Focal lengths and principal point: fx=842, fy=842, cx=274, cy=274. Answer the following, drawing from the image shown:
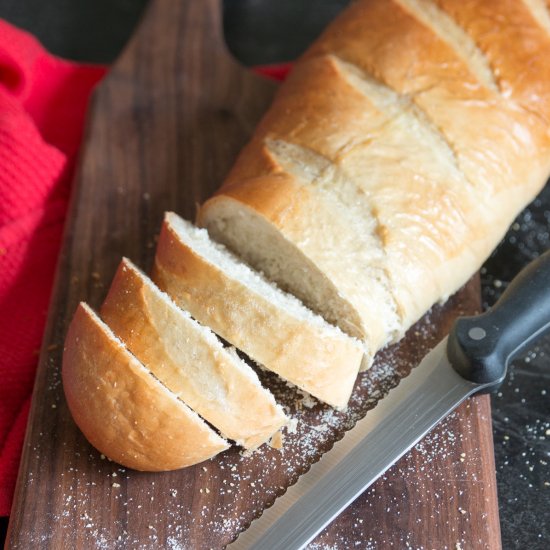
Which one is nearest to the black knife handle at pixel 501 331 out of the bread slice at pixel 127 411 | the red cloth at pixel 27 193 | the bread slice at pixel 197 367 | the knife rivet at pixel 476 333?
the knife rivet at pixel 476 333

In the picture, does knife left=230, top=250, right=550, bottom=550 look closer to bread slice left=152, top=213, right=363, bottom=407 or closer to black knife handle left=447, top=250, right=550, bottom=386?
black knife handle left=447, top=250, right=550, bottom=386

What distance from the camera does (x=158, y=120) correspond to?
3209mm

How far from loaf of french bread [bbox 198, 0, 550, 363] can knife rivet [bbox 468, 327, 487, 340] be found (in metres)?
0.22

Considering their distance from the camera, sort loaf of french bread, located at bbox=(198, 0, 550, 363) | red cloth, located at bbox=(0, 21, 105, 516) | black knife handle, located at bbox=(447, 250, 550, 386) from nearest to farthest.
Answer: black knife handle, located at bbox=(447, 250, 550, 386)
loaf of french bread, located at bbox=(198, 0, 550, 363)
red cloth, located at bbox=(0, 21, 105, 516)

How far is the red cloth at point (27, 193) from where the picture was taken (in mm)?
2602

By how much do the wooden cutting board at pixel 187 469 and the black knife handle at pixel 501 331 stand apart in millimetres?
214

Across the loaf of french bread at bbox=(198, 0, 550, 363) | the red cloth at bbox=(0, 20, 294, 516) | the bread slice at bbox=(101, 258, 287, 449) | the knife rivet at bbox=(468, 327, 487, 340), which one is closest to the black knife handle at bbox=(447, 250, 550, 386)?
the knife rivet at bbox=(468, 327, 487, 340)

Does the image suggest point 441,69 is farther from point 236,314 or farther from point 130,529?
point 130,529

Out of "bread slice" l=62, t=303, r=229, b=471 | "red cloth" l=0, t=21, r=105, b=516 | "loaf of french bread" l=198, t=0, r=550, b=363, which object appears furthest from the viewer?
"red cloth" l=0, t=21, r=105, b=516

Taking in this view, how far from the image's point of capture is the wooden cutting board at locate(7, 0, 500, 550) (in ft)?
7.34

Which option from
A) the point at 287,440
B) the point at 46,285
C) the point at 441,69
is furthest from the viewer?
the point at 46,285

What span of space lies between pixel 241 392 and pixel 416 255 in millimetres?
676

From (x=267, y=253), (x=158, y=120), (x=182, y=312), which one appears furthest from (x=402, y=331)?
(x=158, y=120)

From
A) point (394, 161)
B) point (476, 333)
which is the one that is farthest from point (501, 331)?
point (394, 161)
